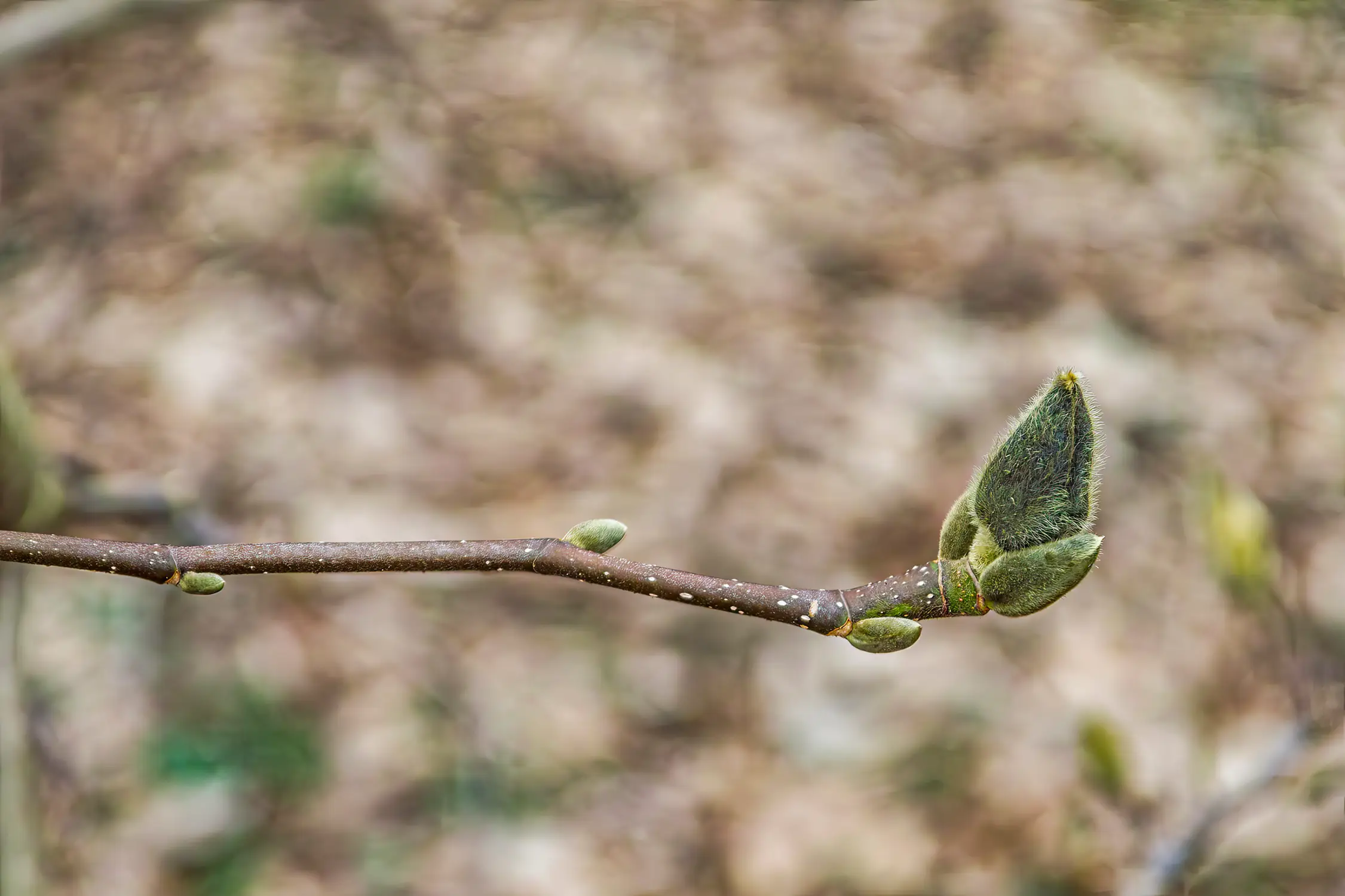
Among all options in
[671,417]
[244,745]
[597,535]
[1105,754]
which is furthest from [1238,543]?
[244,745]

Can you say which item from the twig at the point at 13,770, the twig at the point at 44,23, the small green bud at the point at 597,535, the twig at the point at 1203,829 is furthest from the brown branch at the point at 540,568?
the twig at the point at 44,23

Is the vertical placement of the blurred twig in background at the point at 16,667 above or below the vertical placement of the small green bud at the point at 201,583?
below

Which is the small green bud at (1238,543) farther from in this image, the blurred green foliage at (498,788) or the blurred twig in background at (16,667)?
the blurred twig in background at (16,667)

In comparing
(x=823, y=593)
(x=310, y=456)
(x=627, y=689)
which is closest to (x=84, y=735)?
(x=310, y=456)

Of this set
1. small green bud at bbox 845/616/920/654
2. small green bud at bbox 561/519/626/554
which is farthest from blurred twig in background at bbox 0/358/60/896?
small green bud at bbox 845/616/920/654

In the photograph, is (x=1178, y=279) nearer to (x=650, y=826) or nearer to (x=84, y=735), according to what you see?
(x=650, y=826)

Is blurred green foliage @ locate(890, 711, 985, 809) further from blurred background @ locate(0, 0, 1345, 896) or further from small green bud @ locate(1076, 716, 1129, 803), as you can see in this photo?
small green bud @ locate(1076, 716, 1129, 803)

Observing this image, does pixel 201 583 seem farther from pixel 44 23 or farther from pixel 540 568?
pixel 44 23
